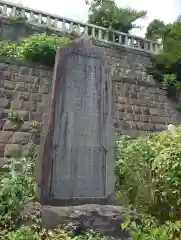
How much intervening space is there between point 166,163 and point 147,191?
0.57 meters

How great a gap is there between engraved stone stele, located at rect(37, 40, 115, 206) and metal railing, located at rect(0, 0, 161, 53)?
711 cm

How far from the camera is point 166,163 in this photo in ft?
17.6

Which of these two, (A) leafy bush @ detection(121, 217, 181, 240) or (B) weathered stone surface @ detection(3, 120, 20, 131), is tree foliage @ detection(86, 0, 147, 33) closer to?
(B) weathered stone surface @ detection(3, 120, 20, 131)

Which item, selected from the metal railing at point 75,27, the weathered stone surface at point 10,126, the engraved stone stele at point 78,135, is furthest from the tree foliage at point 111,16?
the engraved stone stele at point 78,135

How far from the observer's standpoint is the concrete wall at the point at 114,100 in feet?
26.5

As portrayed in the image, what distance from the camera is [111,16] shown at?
14.5 meters

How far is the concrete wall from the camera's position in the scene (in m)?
8.06

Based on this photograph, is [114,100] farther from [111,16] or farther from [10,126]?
[111,16]

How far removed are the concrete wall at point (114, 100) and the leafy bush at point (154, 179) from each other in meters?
1.19

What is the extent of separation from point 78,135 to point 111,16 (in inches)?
421

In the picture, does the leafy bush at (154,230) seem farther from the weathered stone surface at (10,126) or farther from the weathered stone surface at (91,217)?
the weathered stone surface at (10,126)

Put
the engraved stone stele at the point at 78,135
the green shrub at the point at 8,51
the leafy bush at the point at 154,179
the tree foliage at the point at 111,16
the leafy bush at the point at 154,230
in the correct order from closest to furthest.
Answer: the leafy bush at the point at 154,230, the engraved stone stele at the point at 78,135, the leafy bush at the point at 154,179, the green shrub at the point at 8,51, the tree foliage at the point at 111,16

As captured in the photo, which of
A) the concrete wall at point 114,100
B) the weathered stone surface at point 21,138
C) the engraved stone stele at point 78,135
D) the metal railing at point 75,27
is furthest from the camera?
the metal railing at point 75,27

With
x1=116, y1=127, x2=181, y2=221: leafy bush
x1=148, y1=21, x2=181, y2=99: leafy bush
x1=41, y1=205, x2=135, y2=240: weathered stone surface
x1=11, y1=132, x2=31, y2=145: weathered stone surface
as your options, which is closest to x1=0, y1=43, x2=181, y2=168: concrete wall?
x1=11, y1=132, x2=31, y2=145: weathered stone surface
